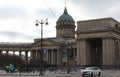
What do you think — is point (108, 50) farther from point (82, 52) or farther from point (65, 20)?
point (65, 20)

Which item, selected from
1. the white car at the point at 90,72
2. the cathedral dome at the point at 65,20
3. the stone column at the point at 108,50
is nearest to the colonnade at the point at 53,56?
the cathedral dome at the point at 65,20

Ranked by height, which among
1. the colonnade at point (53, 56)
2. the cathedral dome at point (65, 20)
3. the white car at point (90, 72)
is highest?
the cathedral dome at point (65, 20)

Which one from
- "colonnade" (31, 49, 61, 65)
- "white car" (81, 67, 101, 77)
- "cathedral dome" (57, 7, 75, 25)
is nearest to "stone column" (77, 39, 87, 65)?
"colonnade" (31, 49, 61, 65)

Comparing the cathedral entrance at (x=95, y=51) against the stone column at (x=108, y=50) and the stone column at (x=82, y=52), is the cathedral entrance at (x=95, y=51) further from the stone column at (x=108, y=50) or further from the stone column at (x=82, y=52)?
the stone column at (x=108, y=50)

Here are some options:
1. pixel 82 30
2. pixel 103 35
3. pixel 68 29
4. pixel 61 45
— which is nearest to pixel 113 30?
pixel 103 35

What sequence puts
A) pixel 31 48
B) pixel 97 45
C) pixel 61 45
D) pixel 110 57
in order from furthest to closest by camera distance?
pixel 31 48
pixel 61 45
pixel 97 45
pixel 110 57

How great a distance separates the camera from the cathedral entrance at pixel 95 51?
123 m

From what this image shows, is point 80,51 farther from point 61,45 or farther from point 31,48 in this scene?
point 31,48

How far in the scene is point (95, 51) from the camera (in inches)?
5098

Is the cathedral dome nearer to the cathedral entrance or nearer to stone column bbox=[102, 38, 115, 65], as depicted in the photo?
the cathedral entrance

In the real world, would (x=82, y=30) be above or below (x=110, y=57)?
above

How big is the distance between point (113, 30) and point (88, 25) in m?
9.45

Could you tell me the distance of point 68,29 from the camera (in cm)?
18538

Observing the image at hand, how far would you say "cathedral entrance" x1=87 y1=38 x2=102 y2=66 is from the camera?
123188 mm
